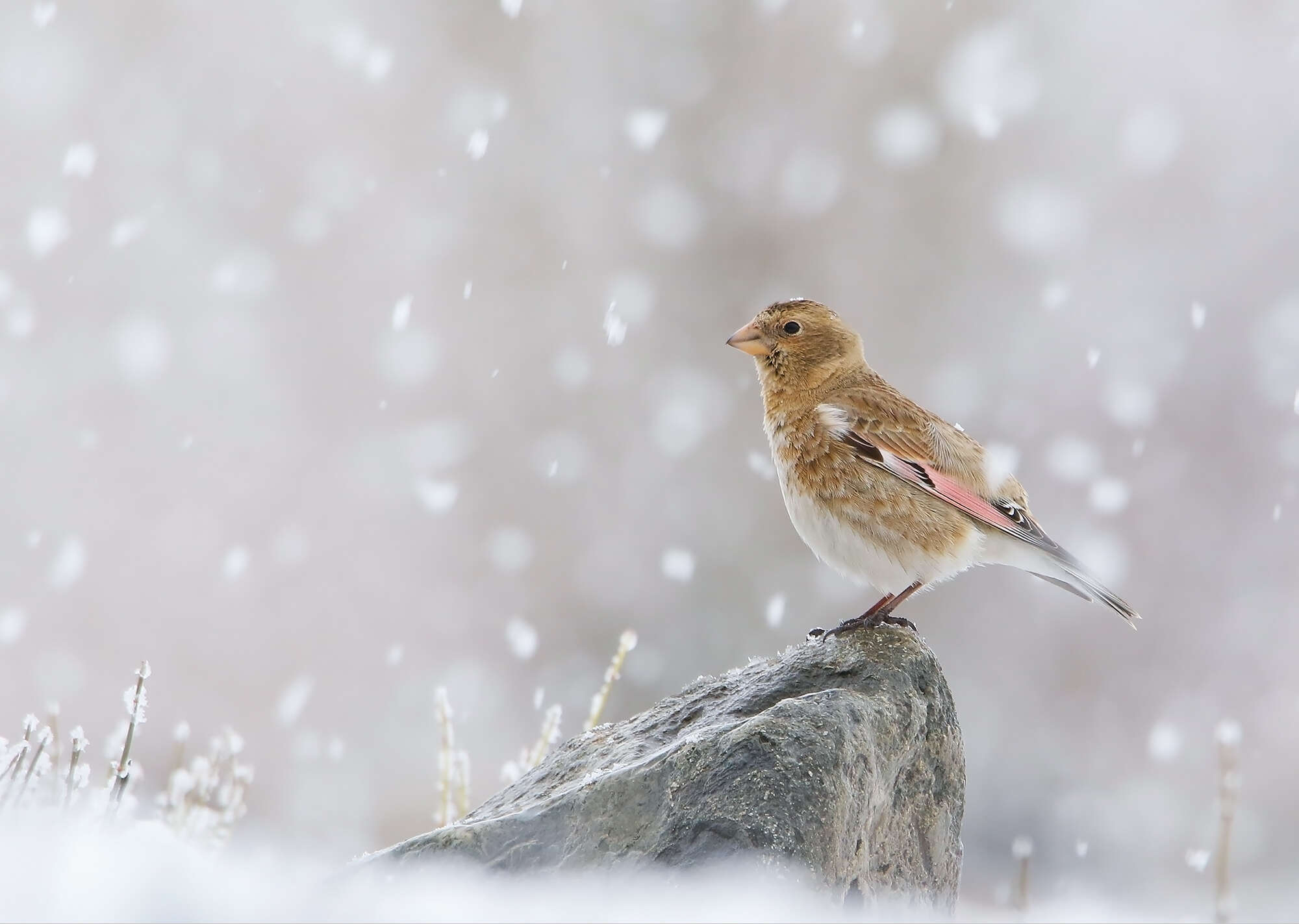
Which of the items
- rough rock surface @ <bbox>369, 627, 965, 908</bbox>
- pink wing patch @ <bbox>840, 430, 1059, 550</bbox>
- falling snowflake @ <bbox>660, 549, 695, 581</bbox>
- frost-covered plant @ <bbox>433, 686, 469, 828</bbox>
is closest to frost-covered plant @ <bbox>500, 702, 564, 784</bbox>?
frost-covered plant @ <bbox>433, 686, 469, 828</bbox>

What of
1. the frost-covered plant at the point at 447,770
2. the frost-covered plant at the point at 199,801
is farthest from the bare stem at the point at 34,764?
the frost-covered plant at the point at 447,770

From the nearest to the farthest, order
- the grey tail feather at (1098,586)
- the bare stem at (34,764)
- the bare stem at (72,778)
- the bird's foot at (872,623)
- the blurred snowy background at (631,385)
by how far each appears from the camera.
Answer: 1. the bare stem at (34,764)
2. the bare stem at (72,778)
3. the bird's foot at (872,623)
4. the grey tail feather at (1098,586)
5. the blurred snowy background at (631,385)

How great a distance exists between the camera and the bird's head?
2.63 meters

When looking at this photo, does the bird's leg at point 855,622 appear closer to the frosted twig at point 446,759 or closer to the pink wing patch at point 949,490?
the pink wing patch at point 949,490

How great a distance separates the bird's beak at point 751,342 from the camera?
8.84 ft

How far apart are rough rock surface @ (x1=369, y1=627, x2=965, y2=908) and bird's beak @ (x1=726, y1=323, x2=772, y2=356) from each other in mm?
746

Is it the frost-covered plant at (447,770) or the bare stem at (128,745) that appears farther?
the frost-covered plant at (447,770)

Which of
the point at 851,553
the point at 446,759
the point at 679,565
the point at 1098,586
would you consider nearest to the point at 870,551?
the point at 851,553

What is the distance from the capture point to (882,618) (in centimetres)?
237

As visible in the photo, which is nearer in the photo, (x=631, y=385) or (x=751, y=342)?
(x=751, y=342)

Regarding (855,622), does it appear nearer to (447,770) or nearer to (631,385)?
(447,770)

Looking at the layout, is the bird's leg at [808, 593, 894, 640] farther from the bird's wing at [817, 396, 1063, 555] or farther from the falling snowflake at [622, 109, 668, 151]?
the falling snowflake at [622, 109, 668, 151]

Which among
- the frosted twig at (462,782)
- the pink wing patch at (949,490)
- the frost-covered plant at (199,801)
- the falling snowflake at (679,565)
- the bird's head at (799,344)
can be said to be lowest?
the frost-covered plant at (199,801)

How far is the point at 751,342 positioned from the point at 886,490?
0.54m
